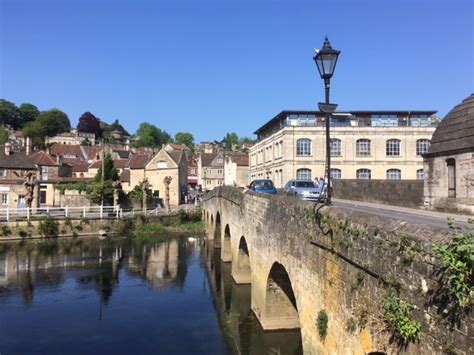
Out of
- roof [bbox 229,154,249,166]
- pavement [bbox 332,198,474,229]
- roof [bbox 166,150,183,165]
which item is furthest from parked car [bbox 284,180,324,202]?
roof [bbox 229,154,249,166]

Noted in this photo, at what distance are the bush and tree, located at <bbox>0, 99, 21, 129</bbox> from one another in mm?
112305

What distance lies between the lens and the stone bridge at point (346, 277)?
200 inches

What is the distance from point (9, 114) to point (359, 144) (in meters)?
124

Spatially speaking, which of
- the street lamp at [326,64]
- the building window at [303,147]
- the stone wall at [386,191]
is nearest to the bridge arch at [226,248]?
the stone wall at [386,191]

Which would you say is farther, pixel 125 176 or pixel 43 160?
pixel 125 176

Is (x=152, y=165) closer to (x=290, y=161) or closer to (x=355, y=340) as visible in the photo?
(x=290, y=161)

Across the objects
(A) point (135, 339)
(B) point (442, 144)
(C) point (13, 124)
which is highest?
(C) point (13, 124)

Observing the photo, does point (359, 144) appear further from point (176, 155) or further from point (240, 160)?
point (240, 160)

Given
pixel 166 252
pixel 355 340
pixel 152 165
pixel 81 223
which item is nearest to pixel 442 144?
pixel 355 340

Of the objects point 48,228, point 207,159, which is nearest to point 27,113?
point 207,159

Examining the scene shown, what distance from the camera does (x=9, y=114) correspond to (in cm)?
13600

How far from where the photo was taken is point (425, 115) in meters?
47.1

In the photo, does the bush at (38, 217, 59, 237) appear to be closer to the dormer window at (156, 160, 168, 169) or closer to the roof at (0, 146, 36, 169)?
the roof at (0, 146, 36, 169)

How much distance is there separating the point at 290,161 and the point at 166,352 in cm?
3339
